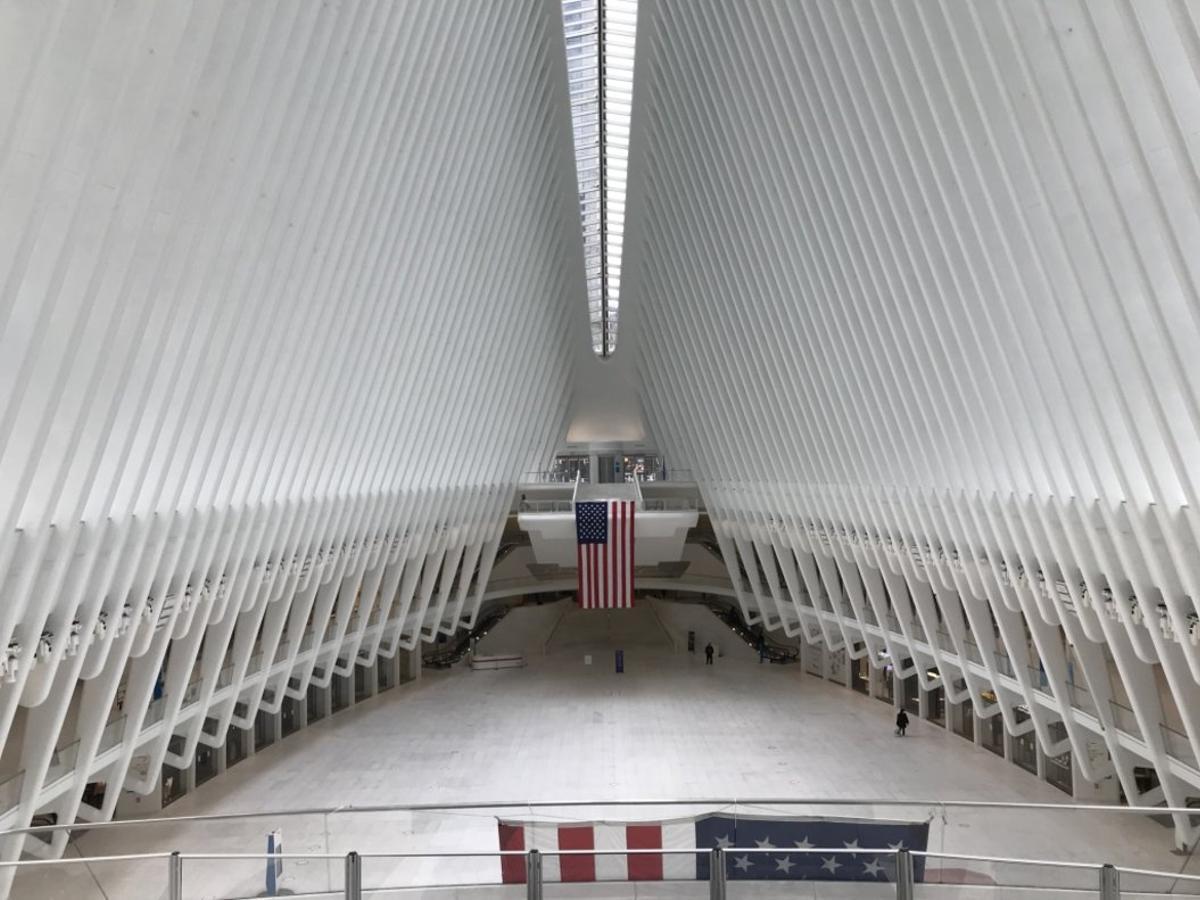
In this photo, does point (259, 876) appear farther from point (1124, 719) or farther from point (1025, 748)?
point (1025, 748)

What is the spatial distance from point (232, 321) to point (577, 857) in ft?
31.0

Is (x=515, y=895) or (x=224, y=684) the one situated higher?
(x=224, y=684)

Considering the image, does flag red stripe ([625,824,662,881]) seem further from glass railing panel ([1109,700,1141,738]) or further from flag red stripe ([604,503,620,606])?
flag red stripe ([604,503,620,606])

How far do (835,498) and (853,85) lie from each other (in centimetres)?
1093

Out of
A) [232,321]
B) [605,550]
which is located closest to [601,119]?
[605,550]

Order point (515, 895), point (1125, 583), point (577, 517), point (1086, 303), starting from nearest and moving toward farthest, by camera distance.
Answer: point (515, 895) → point (1086, 303) → point (1125, 583) → point (577, 517)

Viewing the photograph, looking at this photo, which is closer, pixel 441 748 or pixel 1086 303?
pixel 1086 303

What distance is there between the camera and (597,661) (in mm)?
32562

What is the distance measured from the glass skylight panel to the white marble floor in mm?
14016

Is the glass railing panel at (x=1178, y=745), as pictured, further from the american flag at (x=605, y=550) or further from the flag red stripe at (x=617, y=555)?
the flag red stripe at (x=617, y=555)

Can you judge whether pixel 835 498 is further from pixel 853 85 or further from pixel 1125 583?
pixel 853 85

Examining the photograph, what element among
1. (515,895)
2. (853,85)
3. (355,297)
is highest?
(853,85)

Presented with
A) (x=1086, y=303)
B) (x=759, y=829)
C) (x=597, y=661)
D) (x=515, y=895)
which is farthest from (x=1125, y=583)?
(x=597, y=661)

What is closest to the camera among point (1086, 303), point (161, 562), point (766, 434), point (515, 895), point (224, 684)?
point (515, 895)
